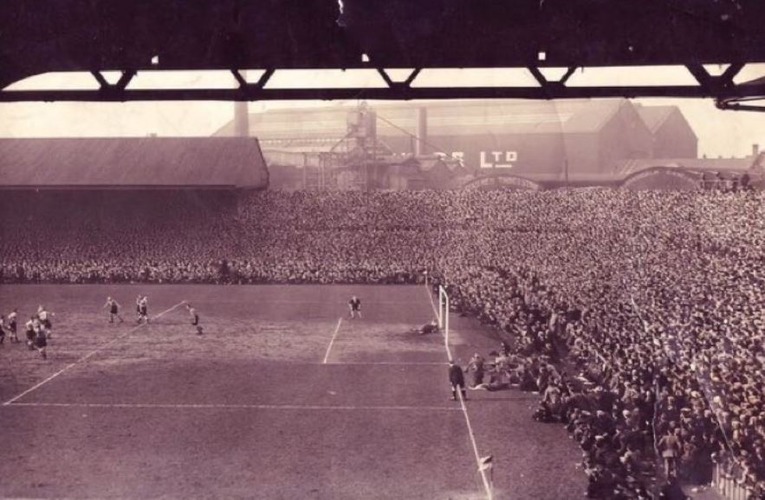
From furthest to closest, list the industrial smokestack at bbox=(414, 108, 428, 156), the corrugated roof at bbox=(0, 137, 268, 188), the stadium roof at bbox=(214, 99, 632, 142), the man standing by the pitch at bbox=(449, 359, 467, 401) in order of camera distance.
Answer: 1. the industrial smokestack at bbox=(414, 108, 428, 156)
2. the stadium roof at bbox=(214, 99, 632, 142)
3. the corrugated roof at bbox=(0, 137, 268, 188)
4. the man standing by the pitch at bbox=(449, 359, 467, 401)

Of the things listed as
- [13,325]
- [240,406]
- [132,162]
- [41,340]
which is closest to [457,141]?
[132,162]

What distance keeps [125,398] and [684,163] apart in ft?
217

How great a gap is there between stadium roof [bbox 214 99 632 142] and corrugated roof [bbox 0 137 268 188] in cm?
3420

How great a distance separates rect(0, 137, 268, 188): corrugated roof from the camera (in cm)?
5594

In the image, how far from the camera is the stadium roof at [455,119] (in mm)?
90312

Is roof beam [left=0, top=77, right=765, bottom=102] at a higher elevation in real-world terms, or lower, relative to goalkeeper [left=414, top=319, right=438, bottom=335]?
higher

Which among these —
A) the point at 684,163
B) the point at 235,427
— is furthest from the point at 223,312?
the point at 684,163

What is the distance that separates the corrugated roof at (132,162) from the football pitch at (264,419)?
2447 centimetres

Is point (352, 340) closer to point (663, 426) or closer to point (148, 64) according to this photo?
point (663, 426)

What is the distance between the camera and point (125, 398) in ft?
69.1

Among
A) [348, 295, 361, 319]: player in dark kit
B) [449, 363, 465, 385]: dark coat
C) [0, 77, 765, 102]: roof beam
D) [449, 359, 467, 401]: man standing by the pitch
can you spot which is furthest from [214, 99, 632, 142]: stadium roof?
[0, 77, 765, 102]: roof beam

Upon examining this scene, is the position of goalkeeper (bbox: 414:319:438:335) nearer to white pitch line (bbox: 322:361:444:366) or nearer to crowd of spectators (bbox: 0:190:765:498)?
crowd of spectators (bbox: 0:190:765:498)

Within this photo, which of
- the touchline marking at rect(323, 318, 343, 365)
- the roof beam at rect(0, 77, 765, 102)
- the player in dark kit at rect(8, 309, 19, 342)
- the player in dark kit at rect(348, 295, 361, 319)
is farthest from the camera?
the player in dark kit at rect(348, 295, 361, 319)

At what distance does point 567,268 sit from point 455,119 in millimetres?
58336
